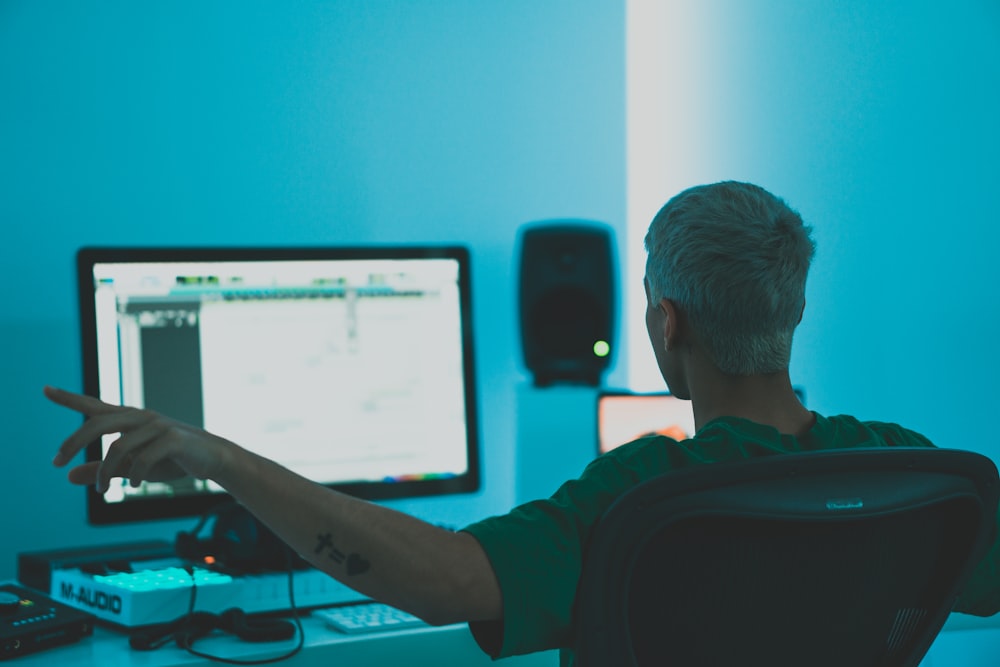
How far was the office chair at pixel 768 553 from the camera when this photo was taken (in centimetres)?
84

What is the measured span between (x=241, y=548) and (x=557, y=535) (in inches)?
32.3

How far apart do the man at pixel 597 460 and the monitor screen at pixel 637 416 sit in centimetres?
86

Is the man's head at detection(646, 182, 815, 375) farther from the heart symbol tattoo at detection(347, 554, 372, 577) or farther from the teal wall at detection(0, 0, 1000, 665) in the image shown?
the teal wall at detection(0, 0, 1000, 665)

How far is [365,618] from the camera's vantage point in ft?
4.44

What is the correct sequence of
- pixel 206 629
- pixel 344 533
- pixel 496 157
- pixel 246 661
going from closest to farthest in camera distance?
pixel 344 533 < pixel 246 661 < pixel 206 629 < pixel 496 157

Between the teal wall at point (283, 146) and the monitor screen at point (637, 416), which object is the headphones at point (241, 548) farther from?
the monitor screen at point (637, 416)

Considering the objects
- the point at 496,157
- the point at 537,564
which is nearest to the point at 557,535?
the point at 537,564

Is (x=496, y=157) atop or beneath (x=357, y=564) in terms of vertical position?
atop

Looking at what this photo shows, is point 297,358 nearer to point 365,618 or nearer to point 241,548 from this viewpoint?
point 241,548

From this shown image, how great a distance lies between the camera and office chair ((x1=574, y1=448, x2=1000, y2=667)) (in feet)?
2.75

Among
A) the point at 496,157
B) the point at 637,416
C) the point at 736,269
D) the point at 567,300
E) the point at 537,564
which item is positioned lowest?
the point at 637,416

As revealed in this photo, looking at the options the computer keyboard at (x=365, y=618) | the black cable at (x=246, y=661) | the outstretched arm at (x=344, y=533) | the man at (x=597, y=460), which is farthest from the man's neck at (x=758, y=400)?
the black cable at (x=246, y=661)

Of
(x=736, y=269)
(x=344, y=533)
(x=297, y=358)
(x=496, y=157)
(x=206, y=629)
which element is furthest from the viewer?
(x=496, y=157)

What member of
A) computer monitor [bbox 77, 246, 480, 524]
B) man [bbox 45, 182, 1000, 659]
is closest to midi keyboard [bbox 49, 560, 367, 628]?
computer monitor [bbox 77, 246, 480, 524]
